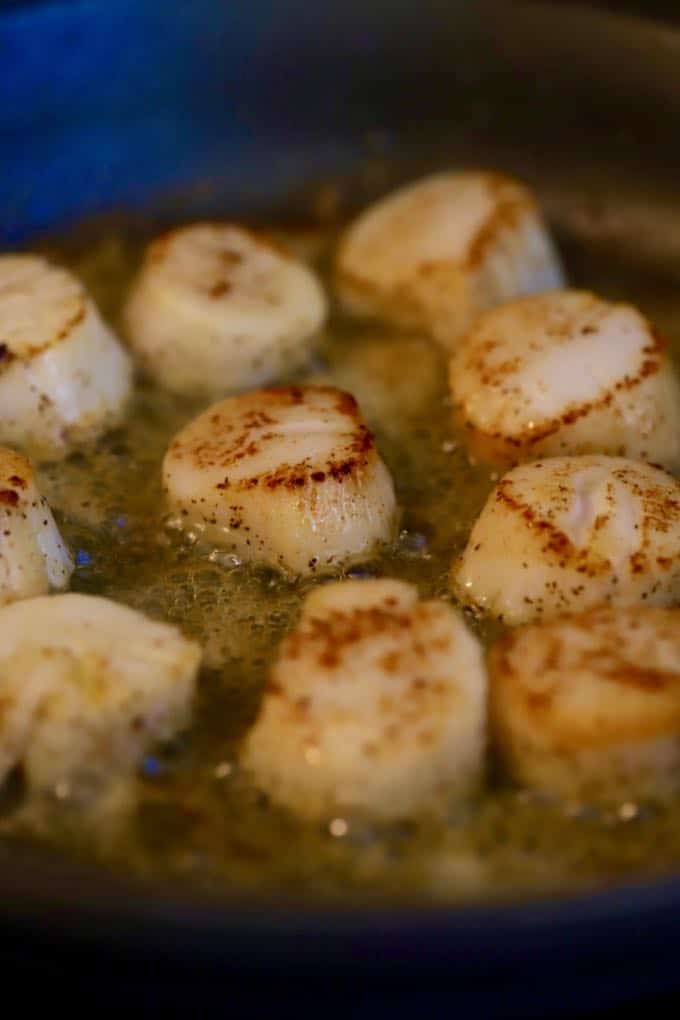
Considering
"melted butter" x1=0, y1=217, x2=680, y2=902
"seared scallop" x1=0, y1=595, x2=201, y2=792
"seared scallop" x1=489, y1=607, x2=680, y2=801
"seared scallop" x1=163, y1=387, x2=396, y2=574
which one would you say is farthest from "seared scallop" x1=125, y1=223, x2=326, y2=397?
"seared scallop" x1=489, y1=607, x2=680, y2=801

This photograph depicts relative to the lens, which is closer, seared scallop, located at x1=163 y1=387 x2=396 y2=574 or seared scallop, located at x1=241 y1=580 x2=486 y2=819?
seared scallop, located at x1=241 y1=580 x2=486 y2=819

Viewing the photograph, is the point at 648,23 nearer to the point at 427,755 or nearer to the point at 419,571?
the point at 419,571

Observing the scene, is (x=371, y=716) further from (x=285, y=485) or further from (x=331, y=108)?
(x=331, y=108)

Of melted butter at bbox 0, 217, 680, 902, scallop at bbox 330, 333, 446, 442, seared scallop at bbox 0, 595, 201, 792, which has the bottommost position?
melted butter at bbox 0, 217, 680, 902

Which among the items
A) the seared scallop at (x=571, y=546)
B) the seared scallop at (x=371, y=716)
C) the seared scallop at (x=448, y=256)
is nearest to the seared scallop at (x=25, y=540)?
the seared scallop at (x=371, y=716)

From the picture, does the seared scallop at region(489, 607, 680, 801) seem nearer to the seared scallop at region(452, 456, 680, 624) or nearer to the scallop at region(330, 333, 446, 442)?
the seared scallop at region(452, 456, 680, 624)

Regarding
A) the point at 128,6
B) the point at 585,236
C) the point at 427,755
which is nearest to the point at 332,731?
the point at 427,755

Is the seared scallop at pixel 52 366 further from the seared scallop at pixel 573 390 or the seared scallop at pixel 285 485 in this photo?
the seared scallop at pixel 573 390
